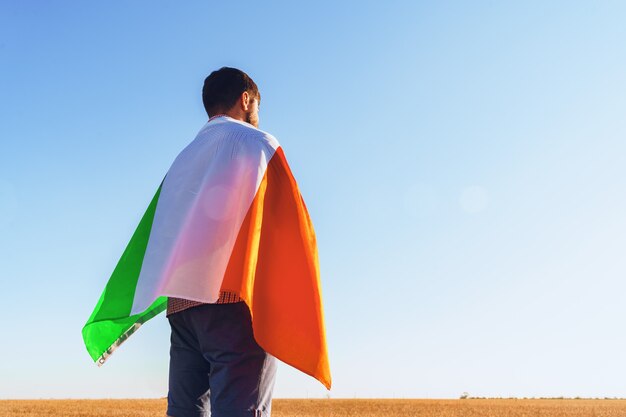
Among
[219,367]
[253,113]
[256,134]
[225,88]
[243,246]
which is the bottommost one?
[219,367]

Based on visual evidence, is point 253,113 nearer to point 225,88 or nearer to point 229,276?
point 225,88

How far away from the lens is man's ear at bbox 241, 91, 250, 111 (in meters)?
3.74

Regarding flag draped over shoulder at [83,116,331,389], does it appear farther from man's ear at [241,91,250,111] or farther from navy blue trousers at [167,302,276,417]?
man's ear at [241,91,250,111]

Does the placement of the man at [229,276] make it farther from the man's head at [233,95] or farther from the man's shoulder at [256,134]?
the man's head at [233,95]

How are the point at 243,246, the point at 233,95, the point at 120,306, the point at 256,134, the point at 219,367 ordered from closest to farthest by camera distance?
the point at 219,367 < the point at 243,246 < the point at 256,134 < the point at 120,306 < the point at 233,95

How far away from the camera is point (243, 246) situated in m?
3.23

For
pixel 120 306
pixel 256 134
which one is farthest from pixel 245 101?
pixel 120 306

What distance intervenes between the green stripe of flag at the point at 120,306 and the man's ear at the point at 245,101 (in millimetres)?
686

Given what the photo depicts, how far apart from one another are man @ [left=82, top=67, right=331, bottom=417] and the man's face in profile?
0.15 meters

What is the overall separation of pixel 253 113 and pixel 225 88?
0.21m

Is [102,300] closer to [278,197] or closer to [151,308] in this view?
[151,308]

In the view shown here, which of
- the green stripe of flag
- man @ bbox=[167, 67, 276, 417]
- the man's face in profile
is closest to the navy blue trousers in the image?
man @ bbox=[167, 67, 276, 417]

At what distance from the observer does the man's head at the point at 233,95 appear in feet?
12.3

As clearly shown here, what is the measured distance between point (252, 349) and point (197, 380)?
0.49 m
